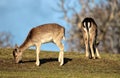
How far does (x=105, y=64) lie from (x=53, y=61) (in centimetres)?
262

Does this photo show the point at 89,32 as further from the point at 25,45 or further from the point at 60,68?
the point at 60,68

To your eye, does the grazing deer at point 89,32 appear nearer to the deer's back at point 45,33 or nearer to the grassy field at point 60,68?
the grassy field at point 60,68

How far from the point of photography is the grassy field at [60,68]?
19.9m

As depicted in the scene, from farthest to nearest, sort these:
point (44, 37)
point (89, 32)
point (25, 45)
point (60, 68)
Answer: point (89, 32)
point (25, 45)
point (44, 37)
point (60, 68)

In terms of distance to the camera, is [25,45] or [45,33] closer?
[45,33]

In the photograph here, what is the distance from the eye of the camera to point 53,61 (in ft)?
81.8

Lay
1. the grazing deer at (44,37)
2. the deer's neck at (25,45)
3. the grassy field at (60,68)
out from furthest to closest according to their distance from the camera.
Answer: the deer's neck at (25,45)
the grazing deer at (44,37)
the grassy field at (60,68)

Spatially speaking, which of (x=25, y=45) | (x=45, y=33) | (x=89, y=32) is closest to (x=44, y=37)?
(x=45, y=33)

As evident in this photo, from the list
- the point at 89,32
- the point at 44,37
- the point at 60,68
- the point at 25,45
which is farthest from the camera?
the point at 89,32

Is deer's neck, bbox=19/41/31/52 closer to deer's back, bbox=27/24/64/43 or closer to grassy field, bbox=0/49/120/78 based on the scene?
deer's back, bbox=27/24/64/43

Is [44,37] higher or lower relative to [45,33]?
lower

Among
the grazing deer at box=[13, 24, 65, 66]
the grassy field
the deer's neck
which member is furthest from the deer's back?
the grassy field

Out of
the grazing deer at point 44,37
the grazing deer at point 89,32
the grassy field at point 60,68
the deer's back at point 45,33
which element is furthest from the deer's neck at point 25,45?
the grazing deer at point 89,32

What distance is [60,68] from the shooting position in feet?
74.6
